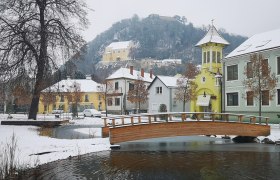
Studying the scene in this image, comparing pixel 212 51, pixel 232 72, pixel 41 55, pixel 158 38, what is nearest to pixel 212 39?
pixel 212 51

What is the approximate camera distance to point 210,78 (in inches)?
1683

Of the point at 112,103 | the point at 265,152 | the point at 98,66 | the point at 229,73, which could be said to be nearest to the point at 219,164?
the point at 265,152

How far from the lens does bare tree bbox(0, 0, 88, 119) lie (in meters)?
26.0

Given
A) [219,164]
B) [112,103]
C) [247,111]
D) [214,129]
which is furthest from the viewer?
[112,103]

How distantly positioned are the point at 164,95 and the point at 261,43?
1974 centimetres

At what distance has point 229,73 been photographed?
39688 mm

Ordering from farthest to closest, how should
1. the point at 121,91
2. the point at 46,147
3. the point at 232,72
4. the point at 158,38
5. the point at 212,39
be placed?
1. the point at 158,38
2. the point at 121,91
3. the point at 212,39
4. the point at 232,72
5. the point at 46,147

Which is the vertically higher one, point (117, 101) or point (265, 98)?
point (265, 98)

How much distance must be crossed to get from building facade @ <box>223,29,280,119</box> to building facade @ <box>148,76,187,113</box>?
13.1m

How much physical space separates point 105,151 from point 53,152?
3.16 meters

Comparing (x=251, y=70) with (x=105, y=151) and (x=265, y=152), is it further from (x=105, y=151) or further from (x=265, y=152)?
(x=105, y=151)

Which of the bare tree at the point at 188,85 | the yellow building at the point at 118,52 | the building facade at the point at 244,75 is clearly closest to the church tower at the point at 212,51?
the bare tree at the point at 188,85

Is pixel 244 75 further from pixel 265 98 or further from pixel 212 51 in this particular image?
pixel 212 51

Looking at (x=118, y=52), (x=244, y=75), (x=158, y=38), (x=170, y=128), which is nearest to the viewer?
(x=170, y=128)
